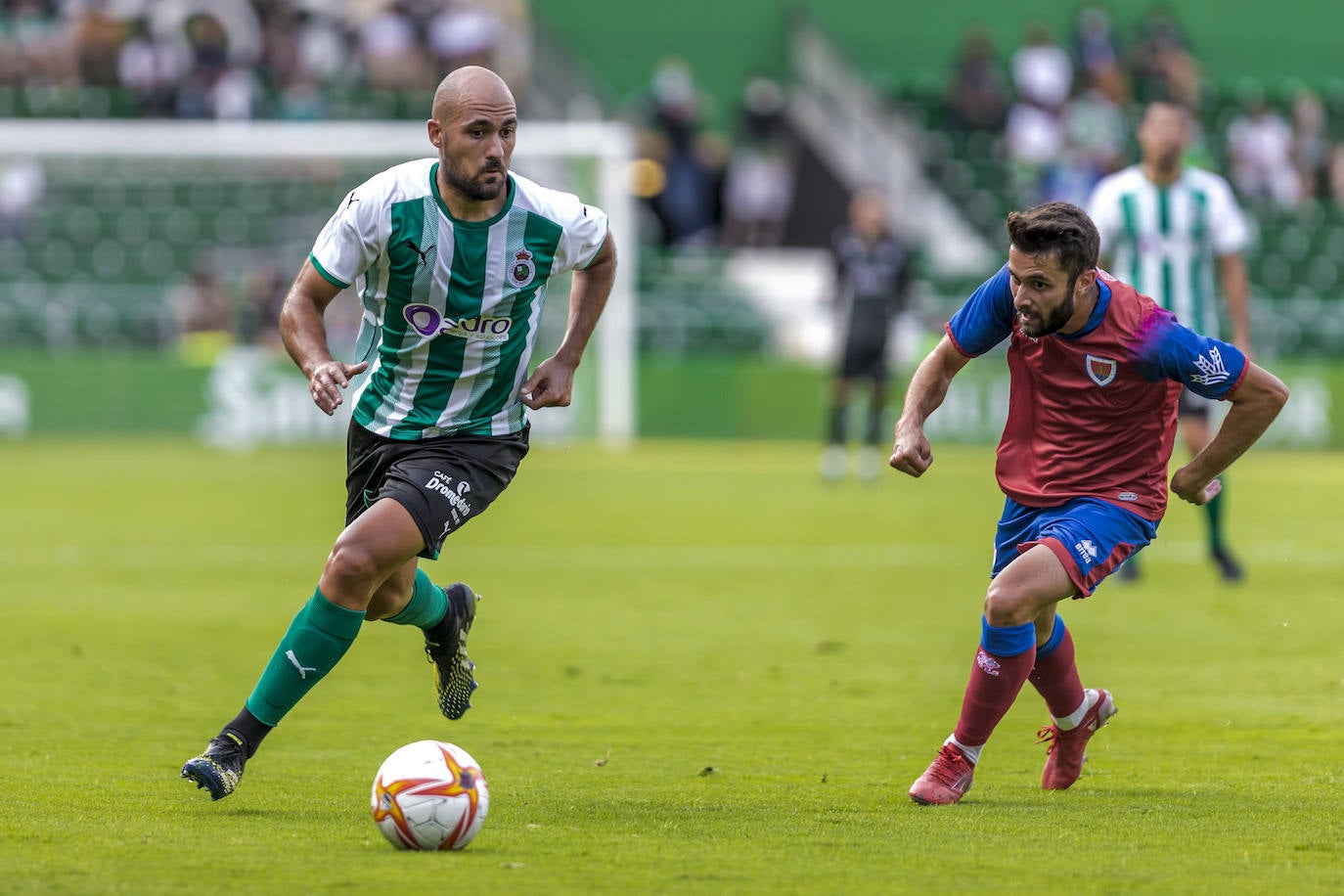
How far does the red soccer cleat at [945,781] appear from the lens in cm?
570

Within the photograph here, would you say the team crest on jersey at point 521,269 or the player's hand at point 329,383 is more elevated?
the team crest on jersey at point 521,269

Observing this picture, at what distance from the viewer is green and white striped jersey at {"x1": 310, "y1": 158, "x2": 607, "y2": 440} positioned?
6.03 metres

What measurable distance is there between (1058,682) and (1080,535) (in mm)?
535

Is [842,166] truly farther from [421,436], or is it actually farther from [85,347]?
[421,436]

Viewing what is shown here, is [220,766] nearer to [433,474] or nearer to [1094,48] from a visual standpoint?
[433,474]

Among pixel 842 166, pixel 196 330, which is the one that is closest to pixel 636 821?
pixel 196 330

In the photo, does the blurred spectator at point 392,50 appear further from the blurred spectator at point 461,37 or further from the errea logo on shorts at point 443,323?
the errea logo on shorts at point 443,323

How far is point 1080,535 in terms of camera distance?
5.79 m

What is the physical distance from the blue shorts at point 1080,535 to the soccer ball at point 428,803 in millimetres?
1756

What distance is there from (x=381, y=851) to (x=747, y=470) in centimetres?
1533

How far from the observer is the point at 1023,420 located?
240 inches

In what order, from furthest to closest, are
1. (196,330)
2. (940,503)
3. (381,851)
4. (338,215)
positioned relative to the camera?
1. (196,330)
2. (940,503)
3. (338,215)
4. (381,851)

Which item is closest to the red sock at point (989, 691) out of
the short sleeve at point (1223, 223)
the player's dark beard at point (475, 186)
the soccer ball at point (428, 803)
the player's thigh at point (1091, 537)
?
the player's thigh at point (1091, 537)

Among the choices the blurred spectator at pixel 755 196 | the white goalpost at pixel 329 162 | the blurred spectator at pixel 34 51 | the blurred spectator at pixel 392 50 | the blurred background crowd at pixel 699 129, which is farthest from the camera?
the blurred spectator at pixel 755 196
